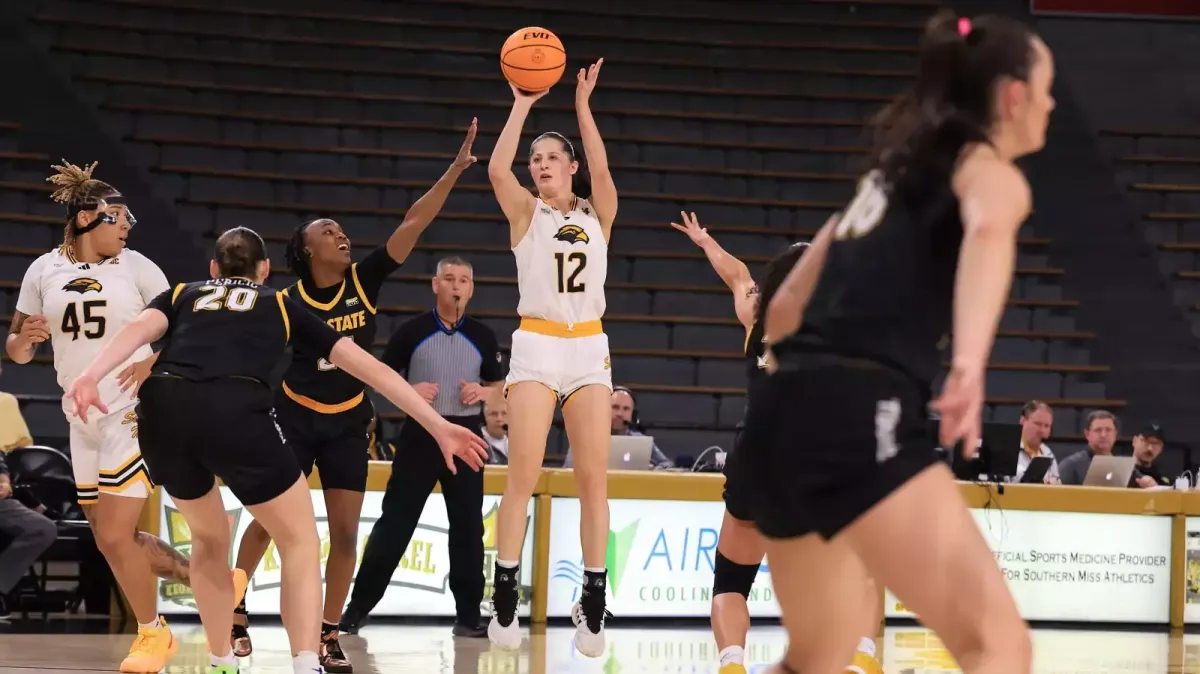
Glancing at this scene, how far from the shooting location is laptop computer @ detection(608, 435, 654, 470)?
29.1 feet

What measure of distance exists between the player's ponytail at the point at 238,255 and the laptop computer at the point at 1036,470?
6.16 metres

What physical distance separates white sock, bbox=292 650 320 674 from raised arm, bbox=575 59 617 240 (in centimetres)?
216

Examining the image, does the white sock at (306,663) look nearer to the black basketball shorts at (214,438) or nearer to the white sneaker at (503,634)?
the black basketball shorts at (214,438)

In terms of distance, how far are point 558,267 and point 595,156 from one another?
485 mm

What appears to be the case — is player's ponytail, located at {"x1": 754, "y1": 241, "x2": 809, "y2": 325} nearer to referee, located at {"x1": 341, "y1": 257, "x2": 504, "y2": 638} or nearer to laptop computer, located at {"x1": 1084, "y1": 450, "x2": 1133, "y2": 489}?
referee, located at {"x1": 341, "y1": 257, "x2": 504, "y2": 638}

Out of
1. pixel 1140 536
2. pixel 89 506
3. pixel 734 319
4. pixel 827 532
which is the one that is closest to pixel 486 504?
pixel 89 506

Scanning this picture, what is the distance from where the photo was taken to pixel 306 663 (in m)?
4.75

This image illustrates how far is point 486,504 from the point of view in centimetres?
845

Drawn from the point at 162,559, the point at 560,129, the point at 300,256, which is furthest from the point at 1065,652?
the point at 560,129

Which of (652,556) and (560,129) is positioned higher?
(560,129)

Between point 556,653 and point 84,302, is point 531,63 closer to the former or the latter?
point 84,302

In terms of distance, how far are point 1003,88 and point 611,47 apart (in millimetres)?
12692

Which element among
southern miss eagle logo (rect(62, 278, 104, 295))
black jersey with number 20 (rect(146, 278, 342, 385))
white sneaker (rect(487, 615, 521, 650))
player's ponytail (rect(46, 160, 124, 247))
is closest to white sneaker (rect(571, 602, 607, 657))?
white sneaker (rect(487, 615, 521, 650))

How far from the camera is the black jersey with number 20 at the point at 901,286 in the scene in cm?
249
